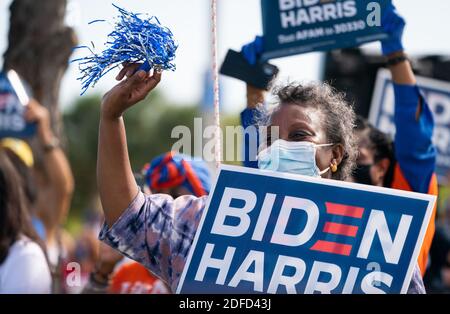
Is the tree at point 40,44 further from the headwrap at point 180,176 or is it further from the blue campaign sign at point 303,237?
the blue campaign sign at point 303,237

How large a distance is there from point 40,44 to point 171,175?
11.6ft

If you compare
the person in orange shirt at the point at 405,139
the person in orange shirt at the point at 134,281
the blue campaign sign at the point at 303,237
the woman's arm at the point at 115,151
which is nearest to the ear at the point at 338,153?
the blue campaign sign at the point at 303,237

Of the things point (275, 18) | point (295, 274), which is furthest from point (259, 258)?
point (275, 18)

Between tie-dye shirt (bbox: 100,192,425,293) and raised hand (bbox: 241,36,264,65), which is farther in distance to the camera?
raised hand (bbox: 241,36,264,65)

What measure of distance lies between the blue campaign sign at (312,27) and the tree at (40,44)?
352 centimetres

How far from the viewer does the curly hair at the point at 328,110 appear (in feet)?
8.30

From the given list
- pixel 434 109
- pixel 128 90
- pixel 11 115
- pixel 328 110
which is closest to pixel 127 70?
pixel 128 90

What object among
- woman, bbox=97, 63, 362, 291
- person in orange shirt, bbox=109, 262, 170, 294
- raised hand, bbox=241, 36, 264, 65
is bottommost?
person in orange shirt, bbox=109, 262, 170, 294

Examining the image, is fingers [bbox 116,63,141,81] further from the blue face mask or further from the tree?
the tree

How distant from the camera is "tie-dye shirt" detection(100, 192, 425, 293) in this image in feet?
7.66

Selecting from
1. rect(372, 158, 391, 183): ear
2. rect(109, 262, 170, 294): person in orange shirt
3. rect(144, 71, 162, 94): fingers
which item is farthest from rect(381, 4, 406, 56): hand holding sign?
rect(144, 71, 162, 94): fingers

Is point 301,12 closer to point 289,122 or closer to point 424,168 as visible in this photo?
point 424,168

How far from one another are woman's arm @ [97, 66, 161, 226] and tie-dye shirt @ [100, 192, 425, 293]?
3 cm
